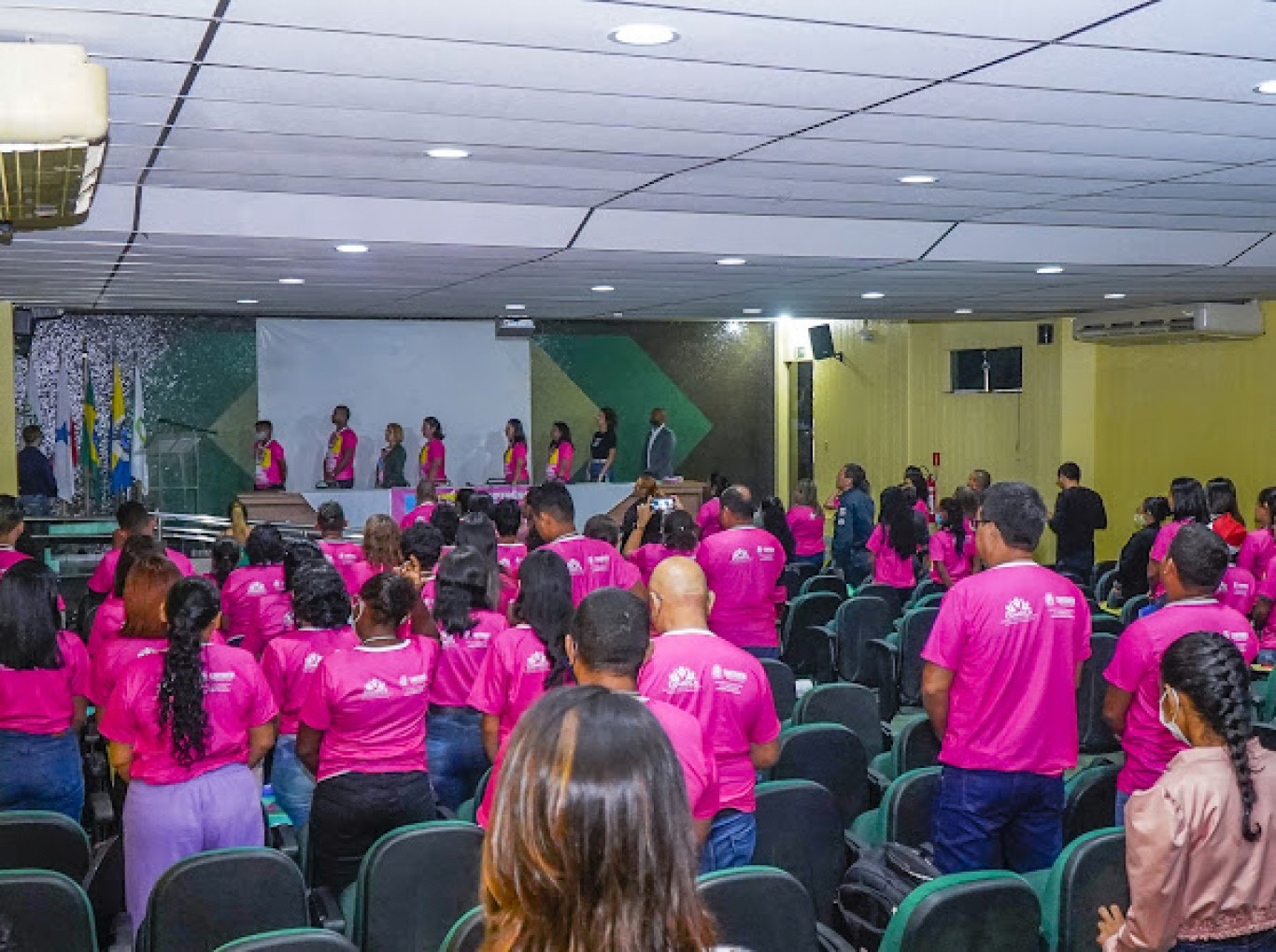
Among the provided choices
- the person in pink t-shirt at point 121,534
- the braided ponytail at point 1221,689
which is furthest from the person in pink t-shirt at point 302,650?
the braided ponytail at point 1221,689

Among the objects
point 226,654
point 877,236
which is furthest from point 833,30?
point 877,236

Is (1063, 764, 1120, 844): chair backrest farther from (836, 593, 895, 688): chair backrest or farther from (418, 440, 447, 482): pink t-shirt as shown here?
(418, 440, 447, 482): pink t-shirt

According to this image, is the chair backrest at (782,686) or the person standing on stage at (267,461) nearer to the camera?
the chair backrest at (782,686)

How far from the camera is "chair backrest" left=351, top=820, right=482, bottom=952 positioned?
3.55m

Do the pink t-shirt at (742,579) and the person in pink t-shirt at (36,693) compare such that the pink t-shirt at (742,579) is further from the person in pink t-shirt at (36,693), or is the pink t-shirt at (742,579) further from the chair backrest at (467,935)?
the chair backrest at (467,935)

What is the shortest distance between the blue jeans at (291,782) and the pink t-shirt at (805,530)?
637 centimetres

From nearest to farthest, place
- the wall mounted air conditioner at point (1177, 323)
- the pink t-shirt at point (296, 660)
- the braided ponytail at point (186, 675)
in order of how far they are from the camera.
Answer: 1. the braided ponytail at point (186, 675)
2. the pink t-shirt at point (296, 660)
3. the wall mounted air conditioner at point (1177, 323)

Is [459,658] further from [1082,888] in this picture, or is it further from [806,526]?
[806,526]

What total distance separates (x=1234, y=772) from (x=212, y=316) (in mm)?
15926

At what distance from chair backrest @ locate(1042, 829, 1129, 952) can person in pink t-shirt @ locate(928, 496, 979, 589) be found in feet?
19.3

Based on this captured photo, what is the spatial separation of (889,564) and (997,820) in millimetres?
5601

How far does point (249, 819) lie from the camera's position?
4203mm

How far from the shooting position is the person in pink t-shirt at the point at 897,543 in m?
9.48

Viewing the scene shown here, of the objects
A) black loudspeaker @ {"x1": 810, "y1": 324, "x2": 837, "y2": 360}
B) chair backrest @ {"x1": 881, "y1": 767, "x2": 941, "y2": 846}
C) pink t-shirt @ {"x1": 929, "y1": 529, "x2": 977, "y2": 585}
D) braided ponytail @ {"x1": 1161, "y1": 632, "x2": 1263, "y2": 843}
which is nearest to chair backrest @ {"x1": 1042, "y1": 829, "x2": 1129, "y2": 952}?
braided ponytail @ {"x1": 1161, "y1": 632, "x2": 1263, "y2": 843}
